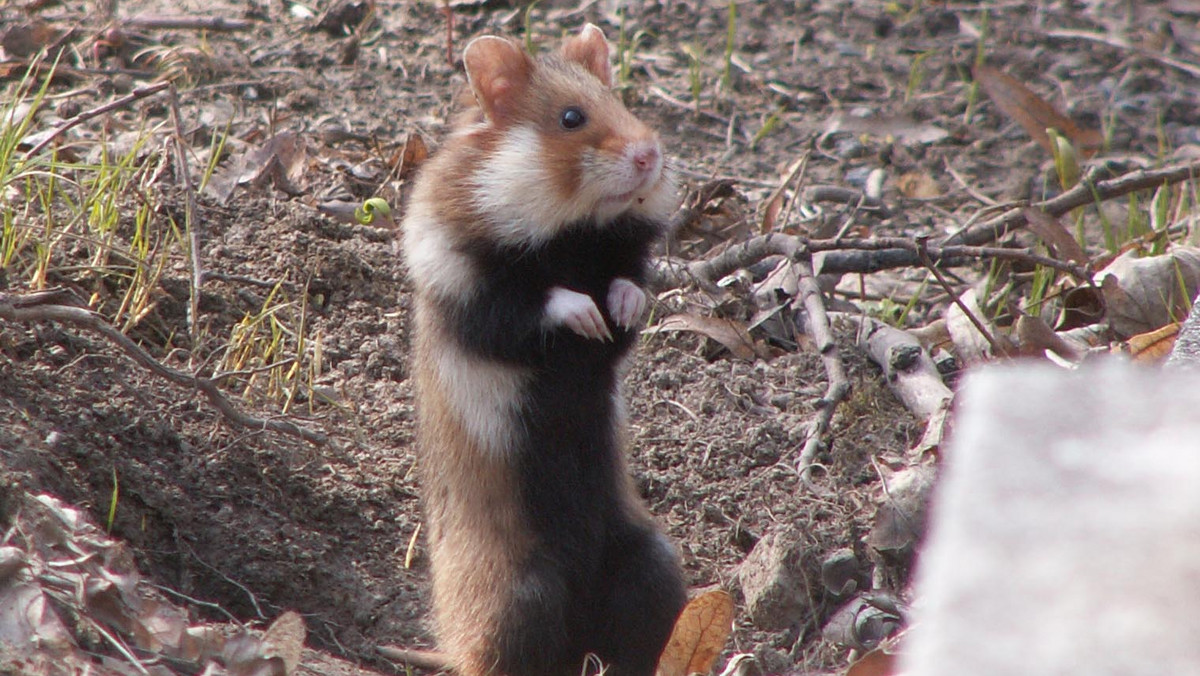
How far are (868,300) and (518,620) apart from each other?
2184 mm

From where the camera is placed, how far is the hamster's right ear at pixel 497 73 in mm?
3365

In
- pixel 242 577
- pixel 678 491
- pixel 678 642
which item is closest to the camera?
pixel 678 642

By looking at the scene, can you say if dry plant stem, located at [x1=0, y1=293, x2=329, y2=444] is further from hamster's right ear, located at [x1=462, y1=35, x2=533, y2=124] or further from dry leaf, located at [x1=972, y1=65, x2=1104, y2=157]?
dry leaf, located at [x1=972, y1=65, x2=1104, y2=157]

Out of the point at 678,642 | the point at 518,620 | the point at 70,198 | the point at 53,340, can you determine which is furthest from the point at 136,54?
the point at 678,642

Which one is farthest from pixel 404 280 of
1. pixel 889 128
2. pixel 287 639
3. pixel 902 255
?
pixel 889 128

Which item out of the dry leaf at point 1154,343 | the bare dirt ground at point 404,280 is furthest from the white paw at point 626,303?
the dry leaf at point 1154,343

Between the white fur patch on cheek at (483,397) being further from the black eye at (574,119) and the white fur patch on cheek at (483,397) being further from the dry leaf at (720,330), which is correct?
the dry leaf at (720,330)

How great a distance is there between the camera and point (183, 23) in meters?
6.02

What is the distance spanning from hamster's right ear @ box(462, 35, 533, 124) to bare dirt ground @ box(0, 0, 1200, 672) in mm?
1142

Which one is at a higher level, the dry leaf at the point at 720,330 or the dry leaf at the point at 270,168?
the dry leaf at the point at 270,168

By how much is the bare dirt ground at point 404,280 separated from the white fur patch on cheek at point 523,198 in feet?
3.22

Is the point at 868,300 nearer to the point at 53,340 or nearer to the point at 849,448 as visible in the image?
the point at 849,448

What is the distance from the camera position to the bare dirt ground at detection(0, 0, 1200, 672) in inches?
142

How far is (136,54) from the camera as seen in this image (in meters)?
5.66
